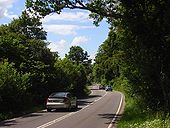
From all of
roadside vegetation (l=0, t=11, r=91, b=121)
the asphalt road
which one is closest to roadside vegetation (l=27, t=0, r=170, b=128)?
the asphalt road

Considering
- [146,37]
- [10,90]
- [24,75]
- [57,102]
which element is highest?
[146,37]

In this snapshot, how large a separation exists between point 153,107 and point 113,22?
5946 mm

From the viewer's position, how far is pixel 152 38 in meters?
19.7

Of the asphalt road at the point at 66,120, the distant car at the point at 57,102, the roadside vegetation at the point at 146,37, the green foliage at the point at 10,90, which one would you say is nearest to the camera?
the roadside vegetation at the point at 146,37

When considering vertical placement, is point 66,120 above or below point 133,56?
below

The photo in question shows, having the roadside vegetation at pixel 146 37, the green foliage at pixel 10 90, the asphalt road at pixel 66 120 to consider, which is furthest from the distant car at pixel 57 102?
the roadside vegetation at pixel 146 37

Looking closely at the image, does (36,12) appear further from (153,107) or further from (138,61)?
(153,107)

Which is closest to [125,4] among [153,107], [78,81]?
[153,107]

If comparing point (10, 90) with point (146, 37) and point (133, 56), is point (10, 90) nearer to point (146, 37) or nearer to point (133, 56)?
point (133, 56)

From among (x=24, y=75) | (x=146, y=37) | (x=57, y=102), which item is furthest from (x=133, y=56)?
(x=24, y=75)

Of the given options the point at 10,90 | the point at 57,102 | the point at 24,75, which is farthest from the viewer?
the point at 24,75

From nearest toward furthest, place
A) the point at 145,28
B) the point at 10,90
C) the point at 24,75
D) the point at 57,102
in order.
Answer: the point at 145,28, the point at 10,90, the point at 57,102, the point at 24,75

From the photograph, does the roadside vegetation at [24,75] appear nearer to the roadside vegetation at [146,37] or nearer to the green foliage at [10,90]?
the green foliage at [10,90]

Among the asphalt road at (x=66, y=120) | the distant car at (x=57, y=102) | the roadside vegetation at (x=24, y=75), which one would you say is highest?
the roadside vegetation at (x=24, y=75)
